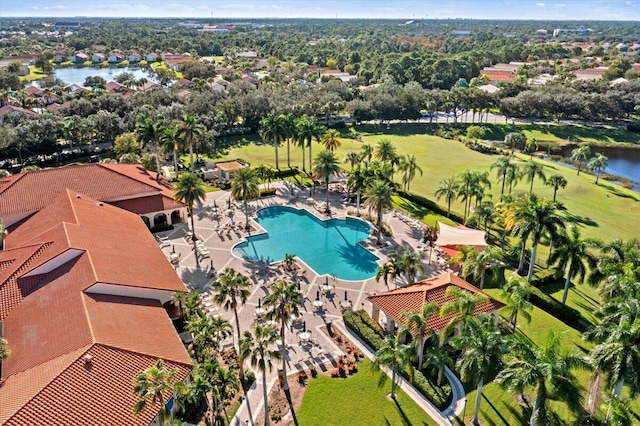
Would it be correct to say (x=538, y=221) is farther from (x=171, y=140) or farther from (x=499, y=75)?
(x=499, y=75)

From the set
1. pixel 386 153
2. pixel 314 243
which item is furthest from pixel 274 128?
pixel 314 243

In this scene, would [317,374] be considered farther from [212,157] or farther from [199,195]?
[212,157]

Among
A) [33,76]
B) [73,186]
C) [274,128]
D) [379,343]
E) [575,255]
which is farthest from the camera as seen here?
[33,76]

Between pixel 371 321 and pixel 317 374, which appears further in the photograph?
pixel 371 321

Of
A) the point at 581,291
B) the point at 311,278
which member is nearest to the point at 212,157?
the point at 311,278

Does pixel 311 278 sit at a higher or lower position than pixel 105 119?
lower

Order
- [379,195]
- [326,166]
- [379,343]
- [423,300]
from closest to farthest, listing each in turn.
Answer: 1. [379,343]
2. [423,300]
3. [379,195]
4. [326,166]

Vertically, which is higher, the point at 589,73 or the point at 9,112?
the point at 589,73

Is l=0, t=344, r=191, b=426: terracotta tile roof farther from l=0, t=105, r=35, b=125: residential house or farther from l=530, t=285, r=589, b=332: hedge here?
l=0, t=105, r=35, b=125: residential house
